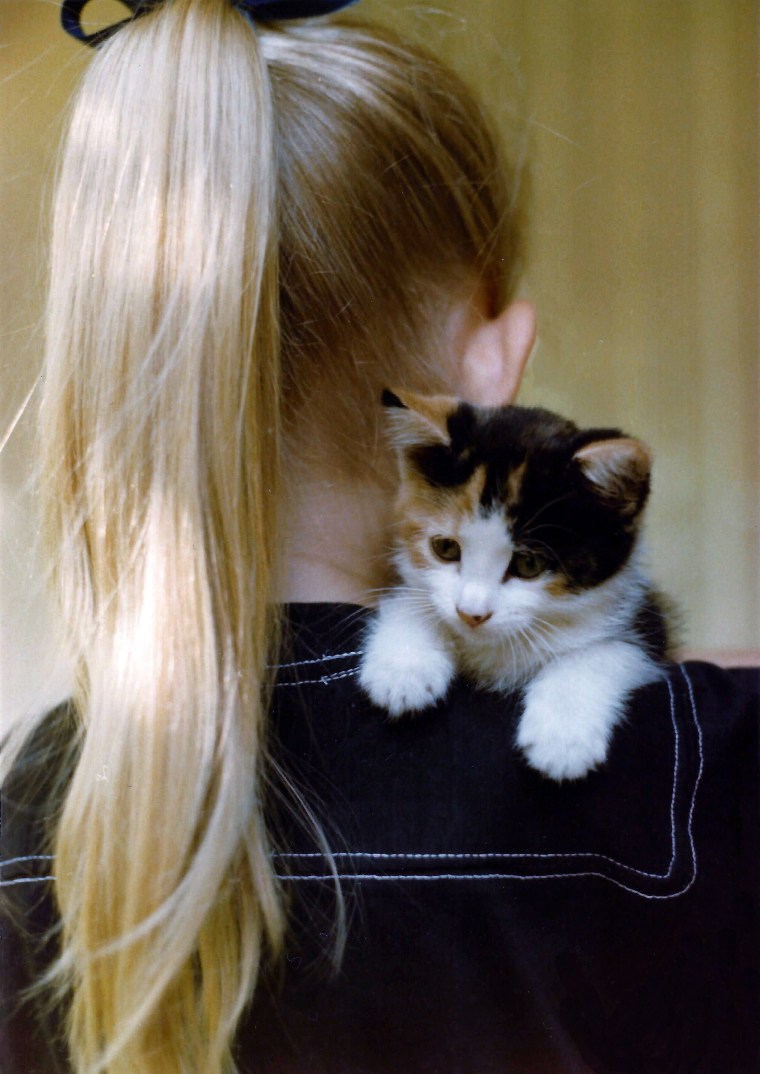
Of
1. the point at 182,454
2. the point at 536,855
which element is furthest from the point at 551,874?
the point at 182,454

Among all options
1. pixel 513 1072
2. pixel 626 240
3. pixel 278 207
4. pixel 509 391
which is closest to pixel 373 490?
pixel 509 391

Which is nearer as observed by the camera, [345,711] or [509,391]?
[345,711]

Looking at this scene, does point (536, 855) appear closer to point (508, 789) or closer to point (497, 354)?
point (508, 789)

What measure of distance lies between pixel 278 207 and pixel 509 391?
350 millimetres

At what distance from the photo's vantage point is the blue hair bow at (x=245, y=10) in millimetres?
924

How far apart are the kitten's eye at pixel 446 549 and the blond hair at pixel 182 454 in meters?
0.19

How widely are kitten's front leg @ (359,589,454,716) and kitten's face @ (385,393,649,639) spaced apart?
0.09 ft

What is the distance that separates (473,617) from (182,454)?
0.34 m

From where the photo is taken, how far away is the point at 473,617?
0.90 metres

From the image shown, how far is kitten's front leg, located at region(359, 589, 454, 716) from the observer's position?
870 mm

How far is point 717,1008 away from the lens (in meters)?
0.87

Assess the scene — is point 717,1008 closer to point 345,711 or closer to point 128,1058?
point 345,711

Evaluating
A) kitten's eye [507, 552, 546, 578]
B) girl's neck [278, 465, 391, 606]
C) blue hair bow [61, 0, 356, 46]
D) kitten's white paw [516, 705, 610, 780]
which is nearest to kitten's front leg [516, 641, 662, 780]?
kitten's white paw [516, 705, 610, 780]

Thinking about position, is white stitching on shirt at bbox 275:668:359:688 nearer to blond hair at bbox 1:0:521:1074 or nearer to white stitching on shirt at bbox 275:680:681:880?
blond hair at bbox 1:0:521:1074
